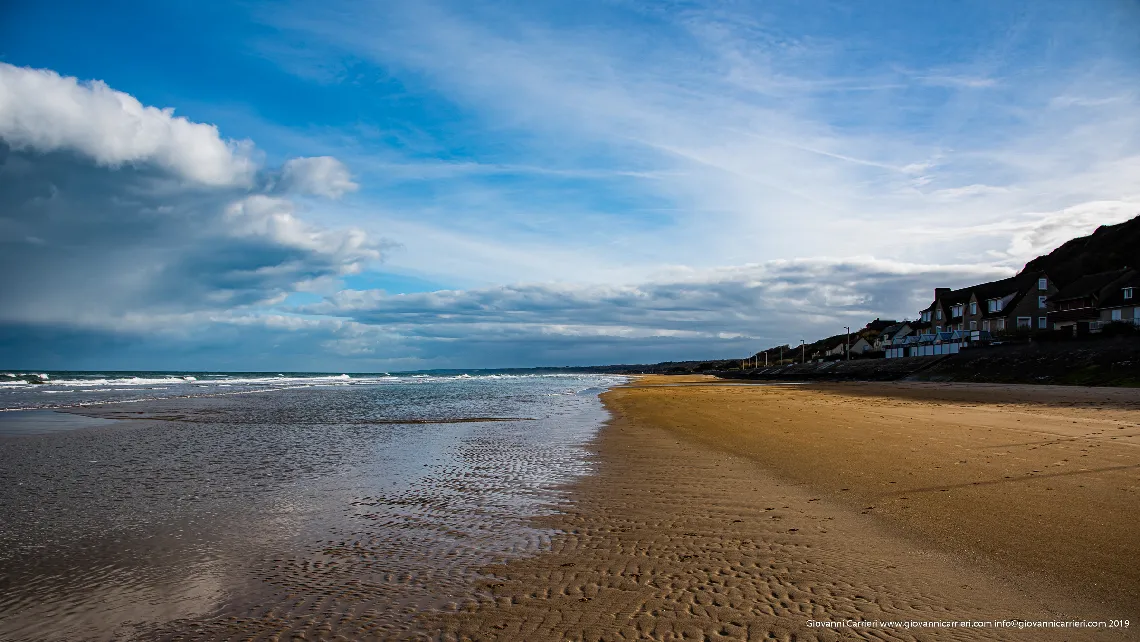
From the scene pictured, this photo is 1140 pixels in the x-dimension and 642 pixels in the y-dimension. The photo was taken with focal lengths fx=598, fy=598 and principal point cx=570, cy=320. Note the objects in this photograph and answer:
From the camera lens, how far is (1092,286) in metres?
60.7

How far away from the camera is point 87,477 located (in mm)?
11680

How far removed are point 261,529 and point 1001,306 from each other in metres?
82.5

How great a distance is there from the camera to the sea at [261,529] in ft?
17.1

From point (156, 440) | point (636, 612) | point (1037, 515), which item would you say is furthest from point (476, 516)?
point (156, 440)

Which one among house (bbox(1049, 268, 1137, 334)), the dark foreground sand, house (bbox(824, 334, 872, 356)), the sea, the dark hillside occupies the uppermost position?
the dark hillside

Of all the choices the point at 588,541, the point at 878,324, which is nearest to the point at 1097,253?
the point at 878,324

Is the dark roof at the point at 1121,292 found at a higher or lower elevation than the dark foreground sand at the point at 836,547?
higher

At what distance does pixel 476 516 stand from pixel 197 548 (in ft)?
11.2

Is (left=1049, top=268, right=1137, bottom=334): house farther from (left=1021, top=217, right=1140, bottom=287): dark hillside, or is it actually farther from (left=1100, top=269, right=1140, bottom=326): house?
(left=1021, top=217, right=1140, bottom=287): dark hillside

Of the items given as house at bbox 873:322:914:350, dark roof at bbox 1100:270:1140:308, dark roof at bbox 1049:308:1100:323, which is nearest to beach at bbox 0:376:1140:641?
dark roof at bbox 1100:270:1140:308

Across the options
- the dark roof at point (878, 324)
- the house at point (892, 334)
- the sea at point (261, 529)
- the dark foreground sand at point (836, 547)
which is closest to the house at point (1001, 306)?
the house at point (892, 334)

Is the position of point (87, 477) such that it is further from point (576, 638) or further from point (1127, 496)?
point (1127, 496)

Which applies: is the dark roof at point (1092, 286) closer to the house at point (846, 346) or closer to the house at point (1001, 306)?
the house at point (1001, 306)

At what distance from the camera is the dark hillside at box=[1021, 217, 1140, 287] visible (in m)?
102
